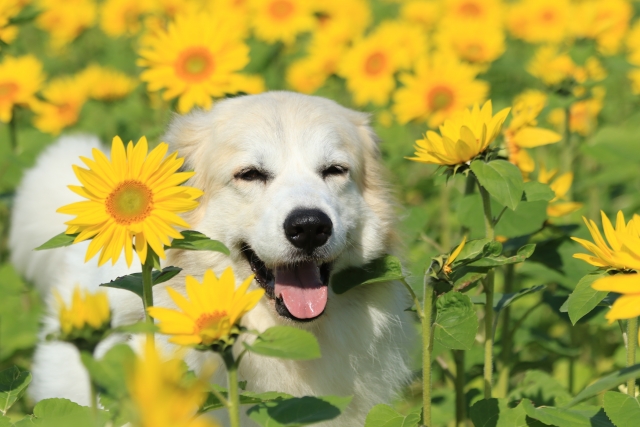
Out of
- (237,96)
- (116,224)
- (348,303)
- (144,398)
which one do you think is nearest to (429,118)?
(237,96)

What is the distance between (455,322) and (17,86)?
3.16 metres

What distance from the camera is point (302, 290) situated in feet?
10.7

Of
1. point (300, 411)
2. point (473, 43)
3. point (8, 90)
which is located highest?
point (473, 43)

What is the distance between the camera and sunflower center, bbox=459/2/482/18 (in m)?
6.50

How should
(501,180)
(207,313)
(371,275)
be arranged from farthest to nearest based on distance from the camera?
(371,275)
(501,180)
(207,313)

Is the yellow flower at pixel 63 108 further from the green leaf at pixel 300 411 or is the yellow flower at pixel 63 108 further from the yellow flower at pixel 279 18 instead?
the green leaf at pixel 300 411

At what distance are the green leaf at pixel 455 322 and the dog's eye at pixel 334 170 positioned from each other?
3.61 feet

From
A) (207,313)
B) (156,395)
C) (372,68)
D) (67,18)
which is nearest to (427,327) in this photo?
(207,313)

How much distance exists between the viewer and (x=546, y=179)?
357 cm

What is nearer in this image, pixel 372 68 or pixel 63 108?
pixel 372 68

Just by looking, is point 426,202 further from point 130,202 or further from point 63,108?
point 130,202

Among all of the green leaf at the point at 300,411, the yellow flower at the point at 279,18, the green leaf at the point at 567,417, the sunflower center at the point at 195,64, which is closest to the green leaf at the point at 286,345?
the green leaf at the point at 300,411

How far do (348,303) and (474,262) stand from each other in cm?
117

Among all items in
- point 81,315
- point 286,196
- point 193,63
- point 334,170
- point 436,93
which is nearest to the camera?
point 81,315
